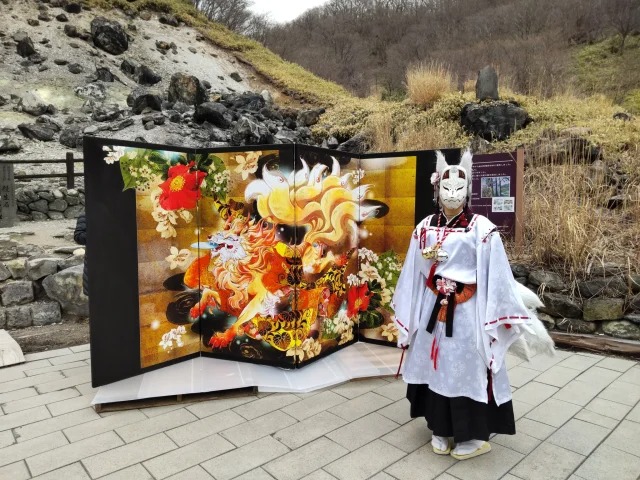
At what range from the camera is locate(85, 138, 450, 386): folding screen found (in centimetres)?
290

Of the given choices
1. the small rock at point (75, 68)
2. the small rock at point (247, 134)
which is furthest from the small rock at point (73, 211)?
the small rock at point (75, 68)

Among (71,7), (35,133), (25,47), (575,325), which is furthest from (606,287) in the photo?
(71,7)

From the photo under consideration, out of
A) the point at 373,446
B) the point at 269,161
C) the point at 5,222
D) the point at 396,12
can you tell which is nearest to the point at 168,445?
the point at 373,446

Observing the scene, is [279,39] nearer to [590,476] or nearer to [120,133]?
[120,133]

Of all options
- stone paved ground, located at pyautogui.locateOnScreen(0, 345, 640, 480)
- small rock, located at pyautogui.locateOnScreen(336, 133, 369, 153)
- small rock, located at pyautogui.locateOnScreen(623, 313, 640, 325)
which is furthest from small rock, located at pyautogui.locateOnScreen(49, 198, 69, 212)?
small rock, located at pyautogui.locateOnScreen(623, 313, 640, 325)

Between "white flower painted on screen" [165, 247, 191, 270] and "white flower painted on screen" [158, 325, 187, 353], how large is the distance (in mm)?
445

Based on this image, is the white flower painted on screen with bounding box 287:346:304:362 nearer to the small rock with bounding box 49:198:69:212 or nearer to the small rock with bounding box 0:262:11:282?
the small rock with bounding box 0:262:11:282

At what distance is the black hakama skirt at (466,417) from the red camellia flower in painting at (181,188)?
6.67 ft

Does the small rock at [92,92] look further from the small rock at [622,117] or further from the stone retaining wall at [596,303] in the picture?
the stone retaining wall at [596,303]

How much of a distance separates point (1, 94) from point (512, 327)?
573 inches

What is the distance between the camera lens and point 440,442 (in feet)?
7.68

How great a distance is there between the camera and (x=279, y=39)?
104 feet

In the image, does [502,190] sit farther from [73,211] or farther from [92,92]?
[92,92]

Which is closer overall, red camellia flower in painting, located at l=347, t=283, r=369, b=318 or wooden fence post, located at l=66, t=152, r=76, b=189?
red camellia flower in painting, located at l=347, t=283, r=369, b=318
